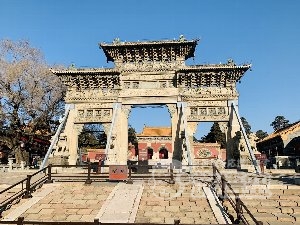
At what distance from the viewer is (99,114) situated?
74.2 feet

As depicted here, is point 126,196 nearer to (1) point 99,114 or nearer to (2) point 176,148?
(2) point 176,148

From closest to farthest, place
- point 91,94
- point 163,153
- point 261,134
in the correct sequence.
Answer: point 91,94
point 163,153
point 261,134

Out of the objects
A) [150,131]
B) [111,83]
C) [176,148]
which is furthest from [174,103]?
[150,131]

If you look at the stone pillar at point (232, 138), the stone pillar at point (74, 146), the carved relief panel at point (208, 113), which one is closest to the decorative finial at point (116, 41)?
the stone pillar at point (74, 146)

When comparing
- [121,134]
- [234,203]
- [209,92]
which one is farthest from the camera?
[209,92]

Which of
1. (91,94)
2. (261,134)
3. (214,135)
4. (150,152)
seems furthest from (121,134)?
(261,134)

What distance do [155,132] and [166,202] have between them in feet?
128

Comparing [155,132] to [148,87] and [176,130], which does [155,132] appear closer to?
[148,87]

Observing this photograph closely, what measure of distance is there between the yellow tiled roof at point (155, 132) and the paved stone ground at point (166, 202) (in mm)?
34783

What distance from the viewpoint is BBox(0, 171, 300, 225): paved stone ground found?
28.7 ft

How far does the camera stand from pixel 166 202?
33.0 feet

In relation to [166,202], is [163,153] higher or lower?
higher

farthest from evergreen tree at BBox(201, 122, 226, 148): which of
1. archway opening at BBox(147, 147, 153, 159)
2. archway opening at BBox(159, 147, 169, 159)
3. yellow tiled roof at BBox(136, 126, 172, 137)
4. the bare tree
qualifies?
the bare tree

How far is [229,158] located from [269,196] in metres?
10.8
